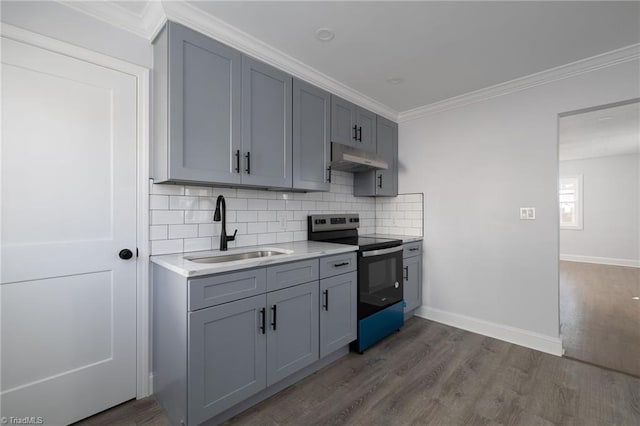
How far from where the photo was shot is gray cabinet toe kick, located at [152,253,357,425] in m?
1.49

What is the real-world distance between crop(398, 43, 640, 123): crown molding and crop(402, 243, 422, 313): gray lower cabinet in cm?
157

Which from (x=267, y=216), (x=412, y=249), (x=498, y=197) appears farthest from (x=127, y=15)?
(x=498, y=197)

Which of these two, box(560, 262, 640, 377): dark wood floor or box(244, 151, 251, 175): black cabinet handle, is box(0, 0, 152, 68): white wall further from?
box(560, 262, 640, 377): dark wood floor

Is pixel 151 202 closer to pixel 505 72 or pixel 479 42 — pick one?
pixel 479 42

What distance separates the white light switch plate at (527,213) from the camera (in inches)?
103

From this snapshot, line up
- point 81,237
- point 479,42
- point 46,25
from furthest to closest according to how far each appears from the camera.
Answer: point 479,42 → point 81,237 → point 46,25

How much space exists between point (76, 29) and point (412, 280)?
11.0 ft

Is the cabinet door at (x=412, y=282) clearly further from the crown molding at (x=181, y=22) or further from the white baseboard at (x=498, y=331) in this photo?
the crown molding at (x=181, y=22)

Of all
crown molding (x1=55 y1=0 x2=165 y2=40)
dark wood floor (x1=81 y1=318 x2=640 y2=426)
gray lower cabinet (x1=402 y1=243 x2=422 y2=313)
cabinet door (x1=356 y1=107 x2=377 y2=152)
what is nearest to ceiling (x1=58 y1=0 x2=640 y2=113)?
crown molding (x1=55 y1=0 x2=165 y2=40)

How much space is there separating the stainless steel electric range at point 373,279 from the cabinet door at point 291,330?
21.6 inches

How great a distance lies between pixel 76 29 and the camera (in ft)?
5.40

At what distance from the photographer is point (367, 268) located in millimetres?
2523

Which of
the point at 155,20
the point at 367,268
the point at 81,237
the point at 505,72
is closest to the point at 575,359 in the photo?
the point at 367,268

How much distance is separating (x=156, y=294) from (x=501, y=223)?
3.02m
